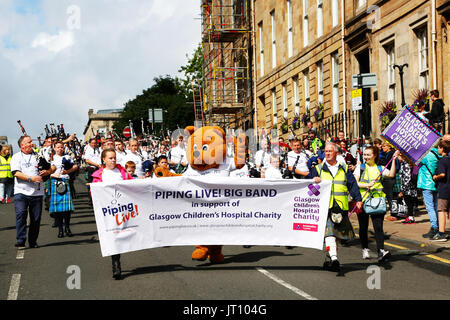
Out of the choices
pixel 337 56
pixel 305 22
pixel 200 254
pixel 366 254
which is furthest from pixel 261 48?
pixel 200 254

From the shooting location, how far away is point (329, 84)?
27.3 meters

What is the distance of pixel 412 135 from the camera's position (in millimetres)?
10242

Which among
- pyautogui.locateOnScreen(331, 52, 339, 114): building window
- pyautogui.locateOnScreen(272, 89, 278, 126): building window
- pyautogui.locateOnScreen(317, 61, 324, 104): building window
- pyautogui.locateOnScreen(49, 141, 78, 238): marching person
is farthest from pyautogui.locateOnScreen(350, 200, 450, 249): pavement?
pyautogui.locateOnScreen(272, 89, 278, 126): building window

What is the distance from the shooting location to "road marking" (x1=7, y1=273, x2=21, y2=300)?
761cm

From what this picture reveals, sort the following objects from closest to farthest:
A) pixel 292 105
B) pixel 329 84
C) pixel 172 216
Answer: pixel 172 216 < pixel 329 84 < pixel 292 105

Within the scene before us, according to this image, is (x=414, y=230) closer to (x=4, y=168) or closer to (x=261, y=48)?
(x=4, y=168)

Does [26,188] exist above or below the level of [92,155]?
below

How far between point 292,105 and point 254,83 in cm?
636

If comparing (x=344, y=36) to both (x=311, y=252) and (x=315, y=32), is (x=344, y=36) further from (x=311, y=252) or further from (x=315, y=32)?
(x=311, y=252)

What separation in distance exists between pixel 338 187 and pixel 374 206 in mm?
1011

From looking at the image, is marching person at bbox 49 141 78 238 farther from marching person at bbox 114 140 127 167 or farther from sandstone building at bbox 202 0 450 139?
sandstone building at bbox 202 0 450 139

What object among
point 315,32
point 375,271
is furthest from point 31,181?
point 315,32

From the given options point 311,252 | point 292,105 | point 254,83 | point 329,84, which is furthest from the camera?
point 254,83

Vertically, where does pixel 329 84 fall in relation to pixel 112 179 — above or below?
above
